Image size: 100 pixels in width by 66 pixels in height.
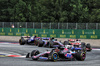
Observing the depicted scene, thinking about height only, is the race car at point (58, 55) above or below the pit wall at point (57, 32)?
below

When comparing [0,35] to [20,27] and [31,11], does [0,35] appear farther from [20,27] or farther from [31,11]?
[31,11]

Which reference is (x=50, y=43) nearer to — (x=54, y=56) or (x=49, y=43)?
(x=49, y=43)

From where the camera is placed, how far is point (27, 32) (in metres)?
39.8

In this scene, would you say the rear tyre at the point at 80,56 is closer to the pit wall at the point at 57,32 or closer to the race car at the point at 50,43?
the race car at the point at 50,43

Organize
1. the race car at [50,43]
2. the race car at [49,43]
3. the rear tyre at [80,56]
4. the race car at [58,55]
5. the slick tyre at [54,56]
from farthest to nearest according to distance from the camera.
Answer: the race car at [49,43] → the race car at [50,43] → the rear tyre at [80,56] → the race car at [58,55] → the slick tyre at [54,56]

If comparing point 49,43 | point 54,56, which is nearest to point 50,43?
point 49,43

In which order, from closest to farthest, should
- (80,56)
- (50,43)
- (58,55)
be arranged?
(58,55)
(80,56)
(50,43)

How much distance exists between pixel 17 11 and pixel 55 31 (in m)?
18.5

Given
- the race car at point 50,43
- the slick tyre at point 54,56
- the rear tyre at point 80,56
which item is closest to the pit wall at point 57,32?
the race car at point 50,43

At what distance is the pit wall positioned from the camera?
3491 centimetres

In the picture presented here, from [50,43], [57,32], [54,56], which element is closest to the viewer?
[54,56]

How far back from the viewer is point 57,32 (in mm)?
37656

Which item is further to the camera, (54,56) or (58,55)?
(58,55)

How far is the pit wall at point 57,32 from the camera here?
34.9 meters
